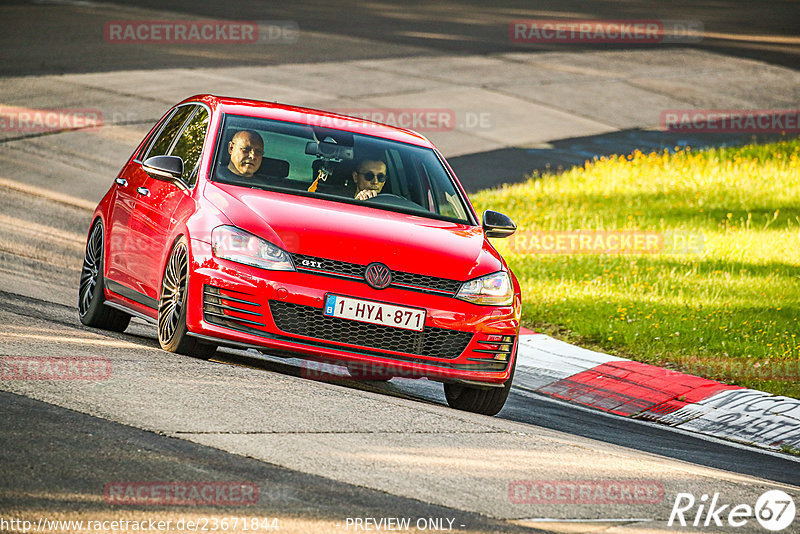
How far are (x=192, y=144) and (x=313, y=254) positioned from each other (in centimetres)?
185

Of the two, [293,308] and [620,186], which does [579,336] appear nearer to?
[293,308]

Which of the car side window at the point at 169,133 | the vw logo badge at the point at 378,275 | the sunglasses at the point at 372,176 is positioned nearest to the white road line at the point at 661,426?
the sunglasses at the point at 372,176

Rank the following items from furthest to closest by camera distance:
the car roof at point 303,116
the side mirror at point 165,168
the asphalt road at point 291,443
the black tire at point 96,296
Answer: the black tire at point 96,296 → the car roof at point 303,116 → the side mirror at point 165,168 → the asphalt road at point 291,443

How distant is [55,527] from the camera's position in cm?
470

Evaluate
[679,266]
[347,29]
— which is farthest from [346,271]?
[347,29]

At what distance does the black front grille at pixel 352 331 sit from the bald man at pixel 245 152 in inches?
51.8

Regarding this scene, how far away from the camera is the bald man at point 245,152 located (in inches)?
330

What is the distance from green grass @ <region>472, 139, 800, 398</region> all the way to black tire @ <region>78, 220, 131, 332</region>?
13.8 feet

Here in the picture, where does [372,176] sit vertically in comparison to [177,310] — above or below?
above

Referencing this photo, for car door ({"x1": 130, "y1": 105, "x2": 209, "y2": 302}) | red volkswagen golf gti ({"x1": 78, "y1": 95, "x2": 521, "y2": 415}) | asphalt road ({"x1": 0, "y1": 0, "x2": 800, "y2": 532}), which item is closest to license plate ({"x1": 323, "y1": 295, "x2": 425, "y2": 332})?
red volkswagen golf gti ({"x1": 78, "y1": 95, "x2": 521, "y2": 415})

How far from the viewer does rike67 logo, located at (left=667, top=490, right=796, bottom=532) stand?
592 cm

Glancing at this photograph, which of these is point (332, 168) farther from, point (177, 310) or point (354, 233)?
point (177, 310)

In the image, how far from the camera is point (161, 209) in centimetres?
842

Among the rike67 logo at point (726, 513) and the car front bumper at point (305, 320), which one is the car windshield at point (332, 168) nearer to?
the car front bumper at point (305, 320)
